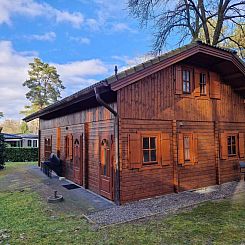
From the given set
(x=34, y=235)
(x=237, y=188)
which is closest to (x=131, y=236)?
(x=34, y=235)

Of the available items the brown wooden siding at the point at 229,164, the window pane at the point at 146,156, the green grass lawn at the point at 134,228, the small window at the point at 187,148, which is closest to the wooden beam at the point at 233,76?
the brown wooden siding at the point at 229,164

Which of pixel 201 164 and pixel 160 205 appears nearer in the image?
pixel 160 205

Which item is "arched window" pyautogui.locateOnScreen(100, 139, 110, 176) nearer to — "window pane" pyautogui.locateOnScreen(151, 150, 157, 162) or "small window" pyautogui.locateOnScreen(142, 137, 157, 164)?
"small window" pyautogui.locateOnScreen(142, 137, 157, 164)

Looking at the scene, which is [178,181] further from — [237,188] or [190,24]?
[190,24]

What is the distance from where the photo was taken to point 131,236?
4609 millimetres

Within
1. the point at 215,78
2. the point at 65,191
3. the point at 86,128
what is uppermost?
the point at 215,78

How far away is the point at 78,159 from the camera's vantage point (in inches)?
382

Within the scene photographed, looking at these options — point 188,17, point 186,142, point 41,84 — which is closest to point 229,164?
point 186,142

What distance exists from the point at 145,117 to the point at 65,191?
13.4 ft

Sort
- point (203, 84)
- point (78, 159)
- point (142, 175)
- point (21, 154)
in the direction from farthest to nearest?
point (21, 154) < point (78, 159) < point (203, 84) < point (142, 175)

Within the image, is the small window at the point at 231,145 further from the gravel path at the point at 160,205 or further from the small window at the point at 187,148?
the small window at the point at 187,148

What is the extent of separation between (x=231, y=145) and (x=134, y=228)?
22.0 feet

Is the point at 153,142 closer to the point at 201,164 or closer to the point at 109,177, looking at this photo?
the point at 109,177

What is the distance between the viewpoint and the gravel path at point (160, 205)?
5.68 meters
